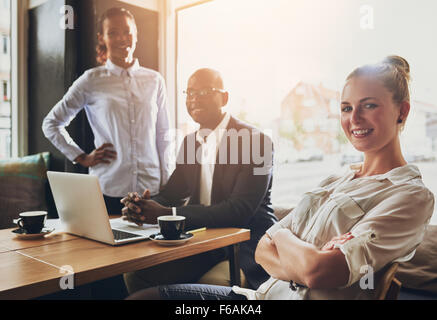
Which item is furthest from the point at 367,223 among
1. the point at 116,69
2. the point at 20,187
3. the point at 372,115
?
the point at 20,187

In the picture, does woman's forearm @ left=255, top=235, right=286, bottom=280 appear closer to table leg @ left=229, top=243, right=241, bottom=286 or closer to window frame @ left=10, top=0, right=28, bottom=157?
table leg @ left=229, top=243, right=241, bottom=286

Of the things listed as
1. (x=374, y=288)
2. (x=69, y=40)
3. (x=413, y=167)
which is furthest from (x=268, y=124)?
(x=374, y=288)

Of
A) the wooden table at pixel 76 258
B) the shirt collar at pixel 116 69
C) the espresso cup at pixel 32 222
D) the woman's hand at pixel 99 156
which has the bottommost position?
the wooden table at pixel 76 258

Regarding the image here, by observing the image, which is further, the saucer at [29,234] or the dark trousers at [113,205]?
the dark trousers at [113,205]

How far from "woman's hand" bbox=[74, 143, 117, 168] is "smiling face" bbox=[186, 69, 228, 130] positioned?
0.76 m

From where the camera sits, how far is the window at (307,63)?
203 centimetres

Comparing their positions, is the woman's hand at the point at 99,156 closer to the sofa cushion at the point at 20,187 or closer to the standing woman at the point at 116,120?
the standing woman at the point at 116,120

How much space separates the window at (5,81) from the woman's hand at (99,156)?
3.40 ft

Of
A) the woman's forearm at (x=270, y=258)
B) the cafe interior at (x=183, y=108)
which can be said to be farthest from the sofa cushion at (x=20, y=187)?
the woman's forearm at (x=270, y=258)

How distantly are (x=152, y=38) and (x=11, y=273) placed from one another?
2.60m

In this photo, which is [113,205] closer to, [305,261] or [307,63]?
[307,63]

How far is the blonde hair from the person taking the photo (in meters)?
1.07

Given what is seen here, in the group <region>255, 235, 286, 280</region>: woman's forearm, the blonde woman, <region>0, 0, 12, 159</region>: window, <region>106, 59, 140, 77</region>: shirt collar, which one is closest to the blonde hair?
the blonde woman
